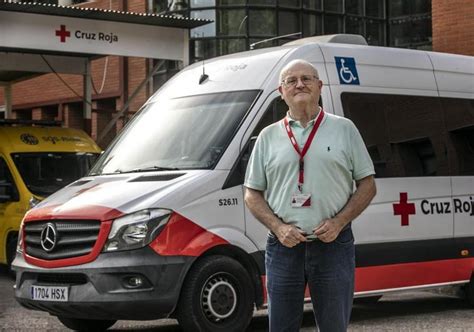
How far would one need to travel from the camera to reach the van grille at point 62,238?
7215 mm

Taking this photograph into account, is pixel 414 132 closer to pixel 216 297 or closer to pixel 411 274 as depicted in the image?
pixel 411 274

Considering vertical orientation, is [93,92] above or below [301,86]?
above

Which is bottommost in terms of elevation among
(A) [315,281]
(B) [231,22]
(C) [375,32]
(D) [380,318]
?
(D) [380,318]

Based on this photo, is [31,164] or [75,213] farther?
[31,164]

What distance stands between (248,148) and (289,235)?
341 centimetres

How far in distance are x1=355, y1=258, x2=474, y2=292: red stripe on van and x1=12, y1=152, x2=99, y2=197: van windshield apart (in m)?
5.80

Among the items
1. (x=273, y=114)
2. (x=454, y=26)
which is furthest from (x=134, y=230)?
(x=454, y=26)

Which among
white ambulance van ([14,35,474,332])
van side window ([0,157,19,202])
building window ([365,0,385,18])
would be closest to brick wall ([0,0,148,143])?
building window ([365,0,385,18])

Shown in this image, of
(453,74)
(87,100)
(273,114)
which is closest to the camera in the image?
(273,114)

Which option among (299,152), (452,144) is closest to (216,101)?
(452,144)

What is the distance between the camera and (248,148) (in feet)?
25.3

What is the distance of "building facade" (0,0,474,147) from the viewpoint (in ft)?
66.0

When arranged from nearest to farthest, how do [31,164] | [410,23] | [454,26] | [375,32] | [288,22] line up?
[31,164], [454,26], [288,22], [410,23], [375,32]

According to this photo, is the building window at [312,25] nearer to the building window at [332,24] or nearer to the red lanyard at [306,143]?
the building window at [332,24]
